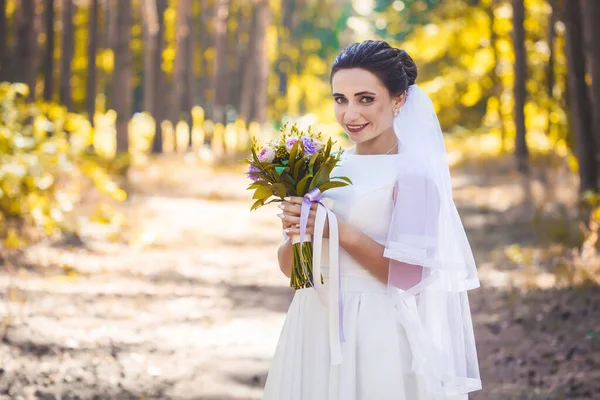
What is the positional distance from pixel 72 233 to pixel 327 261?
9.88 metres

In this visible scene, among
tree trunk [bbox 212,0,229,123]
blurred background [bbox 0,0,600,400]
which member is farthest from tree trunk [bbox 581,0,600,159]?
tree trunk [bbox 212,0,229,123]

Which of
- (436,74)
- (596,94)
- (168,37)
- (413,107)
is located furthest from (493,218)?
(168,37)

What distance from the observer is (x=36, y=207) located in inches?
458

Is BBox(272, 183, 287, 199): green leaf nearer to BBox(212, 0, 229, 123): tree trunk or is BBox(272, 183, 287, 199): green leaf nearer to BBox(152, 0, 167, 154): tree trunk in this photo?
BBox(152, 0, 167, 154): tree trunk

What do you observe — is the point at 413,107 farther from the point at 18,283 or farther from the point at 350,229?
the point at 18,283

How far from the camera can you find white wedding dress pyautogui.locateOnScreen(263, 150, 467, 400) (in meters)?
3.52

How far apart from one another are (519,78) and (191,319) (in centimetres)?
1469

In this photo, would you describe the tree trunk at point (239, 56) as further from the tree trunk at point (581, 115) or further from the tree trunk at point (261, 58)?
the tree trunk at point (581, 115)

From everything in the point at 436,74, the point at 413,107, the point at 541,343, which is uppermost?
the point at 436,74

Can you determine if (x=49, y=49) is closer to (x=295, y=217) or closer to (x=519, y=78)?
(x=519, y=78)

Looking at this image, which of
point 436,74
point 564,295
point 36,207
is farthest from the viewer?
point 436,74

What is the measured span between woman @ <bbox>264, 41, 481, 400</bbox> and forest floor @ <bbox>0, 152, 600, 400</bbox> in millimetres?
2886

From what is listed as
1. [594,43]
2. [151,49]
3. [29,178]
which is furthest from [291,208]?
[151,49]

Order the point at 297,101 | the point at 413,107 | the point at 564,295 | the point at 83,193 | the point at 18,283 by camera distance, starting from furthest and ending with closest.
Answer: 1. the point at 297,101
2. the point at 83,193
3. the point at 18,283
4. the point at 564,295
5. the point at 413,107
